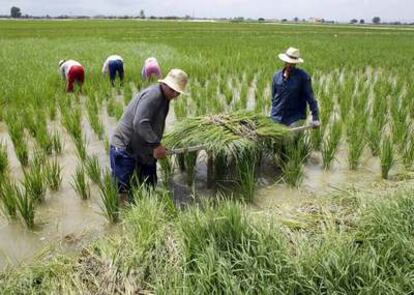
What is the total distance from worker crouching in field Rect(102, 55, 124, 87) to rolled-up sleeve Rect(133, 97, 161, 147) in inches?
194

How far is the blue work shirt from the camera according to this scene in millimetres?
4258

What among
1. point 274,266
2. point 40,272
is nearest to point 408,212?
point 274,266

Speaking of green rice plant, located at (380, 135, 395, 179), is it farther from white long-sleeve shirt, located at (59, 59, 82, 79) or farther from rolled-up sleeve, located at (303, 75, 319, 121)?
white long-sleeve shirt, located at (59, 59, 82, 79)

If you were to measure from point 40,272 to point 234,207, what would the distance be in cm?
124

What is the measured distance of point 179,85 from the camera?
10.2 feet

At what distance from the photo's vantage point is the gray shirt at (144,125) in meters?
3.17

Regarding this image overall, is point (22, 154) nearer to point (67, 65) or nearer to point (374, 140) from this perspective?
point (67, 65)

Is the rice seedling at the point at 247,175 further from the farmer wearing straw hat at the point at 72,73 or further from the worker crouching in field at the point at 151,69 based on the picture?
the farmer wearing straw hat at the point at 72,73

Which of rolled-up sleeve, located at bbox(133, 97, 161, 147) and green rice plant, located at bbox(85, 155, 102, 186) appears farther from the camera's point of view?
green rice plant, located at bbox(85, 155, 102, 186)

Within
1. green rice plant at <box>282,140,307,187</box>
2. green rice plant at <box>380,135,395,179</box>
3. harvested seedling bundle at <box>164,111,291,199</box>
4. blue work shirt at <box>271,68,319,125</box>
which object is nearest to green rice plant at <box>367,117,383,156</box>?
green rice plant at <box>380,135,395,179</box>

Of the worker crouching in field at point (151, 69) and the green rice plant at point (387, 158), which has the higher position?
the worker crouching in field at point (151, 69)

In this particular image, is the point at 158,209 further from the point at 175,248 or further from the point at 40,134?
the point at 40,134

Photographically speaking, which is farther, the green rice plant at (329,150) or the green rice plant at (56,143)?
the green rice plant at (56,143)

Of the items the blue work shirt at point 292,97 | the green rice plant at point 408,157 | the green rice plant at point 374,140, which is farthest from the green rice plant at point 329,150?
→ the green rice plant at point 408,157
